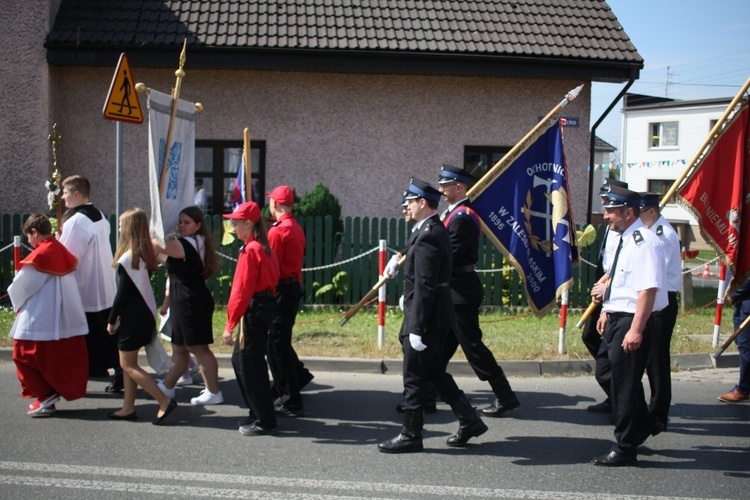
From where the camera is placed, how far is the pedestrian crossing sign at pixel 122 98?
717 centimetres

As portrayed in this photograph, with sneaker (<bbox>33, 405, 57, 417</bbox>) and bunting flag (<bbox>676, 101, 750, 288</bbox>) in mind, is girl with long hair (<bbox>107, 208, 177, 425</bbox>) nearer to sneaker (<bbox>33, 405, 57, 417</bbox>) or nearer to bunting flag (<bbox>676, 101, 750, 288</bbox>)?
sneaker (<bbox>33, 405, 57, 417</bbox>)

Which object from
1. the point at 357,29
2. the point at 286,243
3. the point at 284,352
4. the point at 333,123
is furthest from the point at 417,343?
the point at 357,29

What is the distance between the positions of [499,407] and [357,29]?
27.2 ft

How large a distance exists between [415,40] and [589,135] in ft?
11.2

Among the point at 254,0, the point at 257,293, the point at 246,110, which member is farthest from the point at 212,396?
the point at 254,0

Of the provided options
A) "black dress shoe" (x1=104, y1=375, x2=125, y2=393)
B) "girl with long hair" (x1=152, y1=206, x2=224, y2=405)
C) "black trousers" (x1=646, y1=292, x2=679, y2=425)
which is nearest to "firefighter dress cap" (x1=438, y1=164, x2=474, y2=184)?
"black trousers" (x1=646, y1=292, x2=679, y2=425)

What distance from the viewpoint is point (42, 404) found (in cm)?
635


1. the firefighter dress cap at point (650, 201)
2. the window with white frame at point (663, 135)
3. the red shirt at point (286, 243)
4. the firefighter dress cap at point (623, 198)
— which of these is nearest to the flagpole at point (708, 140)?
the firefighter dress cap at point (650, 201)

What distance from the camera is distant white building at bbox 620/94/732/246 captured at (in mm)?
40969

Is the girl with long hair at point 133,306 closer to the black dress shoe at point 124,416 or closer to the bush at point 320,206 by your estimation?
the black dress shoe at point 124,416

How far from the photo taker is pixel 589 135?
13766 mm

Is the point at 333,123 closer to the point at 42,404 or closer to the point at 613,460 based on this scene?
the point at 42,404

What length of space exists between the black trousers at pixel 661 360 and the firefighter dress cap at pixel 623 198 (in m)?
0.94

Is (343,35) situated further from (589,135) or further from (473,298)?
(473,298)
